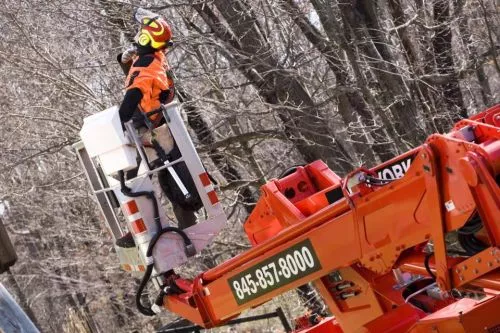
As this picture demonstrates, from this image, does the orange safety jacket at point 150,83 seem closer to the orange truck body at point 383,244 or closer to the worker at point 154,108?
the worker at point 154,108

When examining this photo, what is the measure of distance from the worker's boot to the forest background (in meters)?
3.58

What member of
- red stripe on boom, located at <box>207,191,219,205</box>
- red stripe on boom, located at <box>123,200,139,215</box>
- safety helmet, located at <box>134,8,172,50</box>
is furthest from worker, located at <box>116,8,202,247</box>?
red stripe on boom, located at <box>123,200,139,215</box>

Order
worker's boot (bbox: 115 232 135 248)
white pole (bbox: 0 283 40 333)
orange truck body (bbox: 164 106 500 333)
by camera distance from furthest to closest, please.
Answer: worker's boot (bbox: 115 232 135 248), orange truck body (bbox: 164 106 500 333), white pole (bbox: 0 283 40 333)

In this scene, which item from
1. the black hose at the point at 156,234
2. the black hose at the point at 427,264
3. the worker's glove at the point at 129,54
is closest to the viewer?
the black hose at the point at 427,264

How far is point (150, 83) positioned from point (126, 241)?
1397 millimetres

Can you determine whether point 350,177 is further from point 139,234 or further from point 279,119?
point 279,119

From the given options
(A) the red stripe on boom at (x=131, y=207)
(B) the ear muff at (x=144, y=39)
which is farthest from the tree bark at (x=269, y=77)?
(A) the red stripe on boom at (x=131, y=207)

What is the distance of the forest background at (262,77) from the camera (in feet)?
35.0

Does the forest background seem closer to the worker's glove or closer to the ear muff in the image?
the worker's glove

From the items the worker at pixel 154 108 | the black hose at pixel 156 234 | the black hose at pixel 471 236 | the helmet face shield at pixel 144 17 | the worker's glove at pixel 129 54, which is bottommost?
the black hose at pixel 471 236

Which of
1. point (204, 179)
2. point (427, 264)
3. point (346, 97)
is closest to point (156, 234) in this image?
point (204, 179)

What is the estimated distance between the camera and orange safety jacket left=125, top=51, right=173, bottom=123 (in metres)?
7.41

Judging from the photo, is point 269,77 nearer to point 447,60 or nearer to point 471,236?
point 447,60

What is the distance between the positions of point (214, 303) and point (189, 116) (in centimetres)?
647
